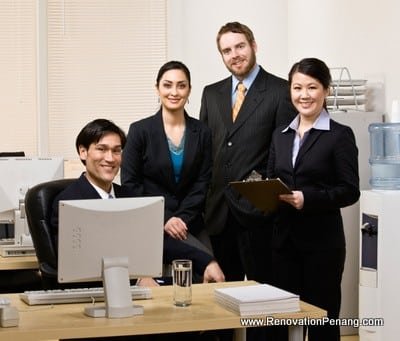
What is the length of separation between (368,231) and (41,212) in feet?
6.85

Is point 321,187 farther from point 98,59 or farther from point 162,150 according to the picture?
point 98,59

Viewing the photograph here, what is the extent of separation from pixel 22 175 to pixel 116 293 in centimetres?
168

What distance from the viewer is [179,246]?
412cm

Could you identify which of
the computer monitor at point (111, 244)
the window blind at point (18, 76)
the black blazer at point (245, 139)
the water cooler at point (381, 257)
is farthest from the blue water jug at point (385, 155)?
the window blind at point (18, 76)

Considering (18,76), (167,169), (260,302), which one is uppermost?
(18,76)

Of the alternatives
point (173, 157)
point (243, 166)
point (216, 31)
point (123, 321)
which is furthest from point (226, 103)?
point (216, 31)

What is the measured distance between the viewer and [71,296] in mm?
3311

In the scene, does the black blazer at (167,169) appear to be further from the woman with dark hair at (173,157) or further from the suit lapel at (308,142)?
the suit lapel at (308,142)

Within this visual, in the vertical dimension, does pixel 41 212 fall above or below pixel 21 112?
below

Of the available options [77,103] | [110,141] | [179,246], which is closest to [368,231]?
[179,246]

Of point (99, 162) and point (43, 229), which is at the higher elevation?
point (99, 162)

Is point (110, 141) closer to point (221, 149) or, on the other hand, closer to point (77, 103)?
point (221, 149)

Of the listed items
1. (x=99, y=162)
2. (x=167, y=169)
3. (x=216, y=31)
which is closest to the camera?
(x=99, y=162)

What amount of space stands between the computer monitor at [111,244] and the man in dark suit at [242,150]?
4.09ft
